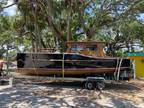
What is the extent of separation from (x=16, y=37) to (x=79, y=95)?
23.1 metres

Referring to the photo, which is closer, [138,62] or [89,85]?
[89,85]

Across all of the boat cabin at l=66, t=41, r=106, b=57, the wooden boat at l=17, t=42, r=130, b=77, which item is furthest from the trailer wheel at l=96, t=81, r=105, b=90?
the boat cabin at l=66, t=41, r=106, b=57

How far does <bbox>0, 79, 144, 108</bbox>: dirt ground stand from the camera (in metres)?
12.7

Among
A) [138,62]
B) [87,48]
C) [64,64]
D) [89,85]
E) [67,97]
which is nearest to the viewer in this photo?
[67,97]

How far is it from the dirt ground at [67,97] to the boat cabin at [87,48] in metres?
1.69

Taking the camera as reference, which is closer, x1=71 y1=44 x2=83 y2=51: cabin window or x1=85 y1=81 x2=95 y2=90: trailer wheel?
x1=85 y1=81 x2=95 y2=90: trailer wheel

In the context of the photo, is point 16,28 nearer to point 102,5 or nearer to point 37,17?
point 37,17

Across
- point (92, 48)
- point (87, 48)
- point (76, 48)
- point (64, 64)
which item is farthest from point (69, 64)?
point (92, 48)

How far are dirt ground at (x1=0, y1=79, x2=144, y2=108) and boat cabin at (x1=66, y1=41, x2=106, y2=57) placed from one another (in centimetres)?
169

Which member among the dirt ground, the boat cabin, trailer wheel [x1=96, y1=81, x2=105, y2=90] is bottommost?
the dirt ground

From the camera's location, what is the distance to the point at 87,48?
17.7 meters

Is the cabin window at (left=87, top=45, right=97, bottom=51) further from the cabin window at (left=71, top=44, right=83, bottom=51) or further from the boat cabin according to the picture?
the cabin window at (left=71, top=44, right=83, bottom=51)

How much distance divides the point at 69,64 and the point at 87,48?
1299mm

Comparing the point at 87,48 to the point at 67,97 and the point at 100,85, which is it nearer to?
the point at 100,85
